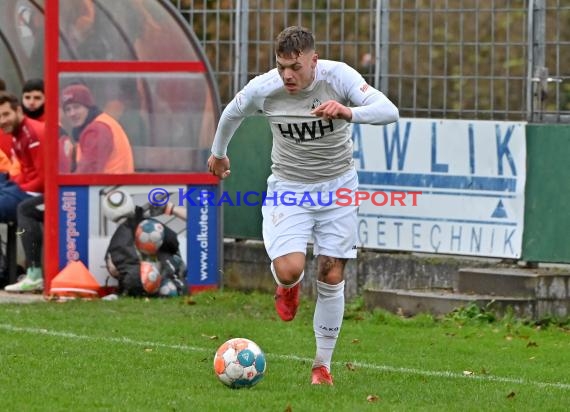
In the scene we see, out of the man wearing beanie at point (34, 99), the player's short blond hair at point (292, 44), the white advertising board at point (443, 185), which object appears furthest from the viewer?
the man wearing beanie at point (34, 99)

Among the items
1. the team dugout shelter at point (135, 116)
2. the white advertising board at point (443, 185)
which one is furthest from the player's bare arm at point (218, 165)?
the team dugout shelter at point (135, 116)

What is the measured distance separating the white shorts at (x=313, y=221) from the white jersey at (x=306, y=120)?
0.26 ft

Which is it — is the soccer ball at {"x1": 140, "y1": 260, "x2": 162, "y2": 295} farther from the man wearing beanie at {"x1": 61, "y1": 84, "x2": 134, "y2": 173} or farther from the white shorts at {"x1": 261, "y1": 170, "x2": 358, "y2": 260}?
the white shorts at {"x1": 261, "y1": 170, "x2": 358, "y2": 260}

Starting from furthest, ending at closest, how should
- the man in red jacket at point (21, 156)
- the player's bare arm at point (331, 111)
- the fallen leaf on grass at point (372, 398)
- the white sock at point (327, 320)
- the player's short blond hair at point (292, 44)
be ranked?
1. the man in red jacket at point (21, 156)
2. the white sock at point (327, 320)
3. the player's short blond hair at point (292, 44)
4. the fallen leaf on grass at point (372, 398)
5. the player's bare arm at point (331, 111)

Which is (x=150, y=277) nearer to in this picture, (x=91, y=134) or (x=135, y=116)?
(x=91, y=134)

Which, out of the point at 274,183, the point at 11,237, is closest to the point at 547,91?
the point at 274,183

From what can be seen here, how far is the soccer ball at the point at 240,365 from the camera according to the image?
8.52m

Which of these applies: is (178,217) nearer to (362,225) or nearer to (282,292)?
(362,225)

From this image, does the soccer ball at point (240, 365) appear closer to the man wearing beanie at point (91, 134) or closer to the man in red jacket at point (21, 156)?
the man wearing beanie at point (91, 134)

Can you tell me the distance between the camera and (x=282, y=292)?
9266mm

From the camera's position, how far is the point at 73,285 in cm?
1354

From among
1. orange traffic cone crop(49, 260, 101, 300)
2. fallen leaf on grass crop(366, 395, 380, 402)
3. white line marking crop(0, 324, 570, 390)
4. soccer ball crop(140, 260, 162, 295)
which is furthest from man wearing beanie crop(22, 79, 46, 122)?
fallen leaf on grass crop(366, 395, 380, 402)

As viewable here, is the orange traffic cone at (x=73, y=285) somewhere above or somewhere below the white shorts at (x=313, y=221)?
below

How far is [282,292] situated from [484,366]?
5.43ft
